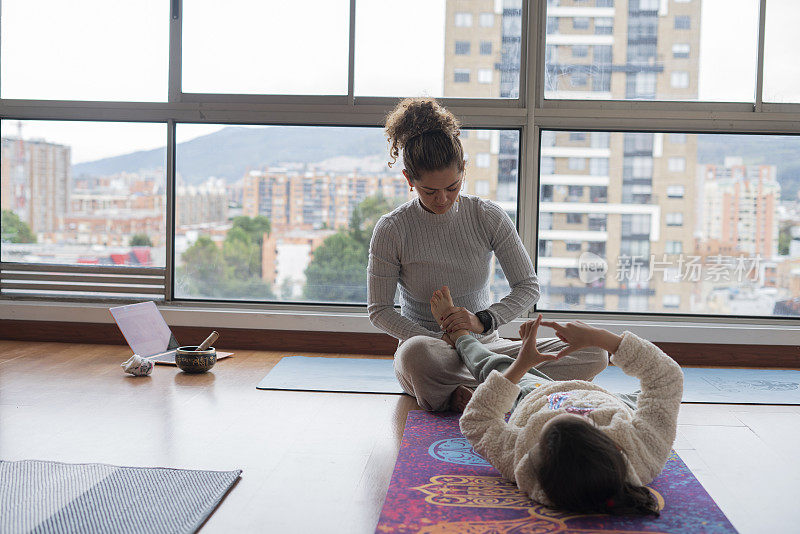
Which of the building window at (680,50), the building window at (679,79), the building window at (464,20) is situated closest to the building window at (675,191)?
the building window at (679,79)

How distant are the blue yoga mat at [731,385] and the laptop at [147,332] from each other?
1.86 meters

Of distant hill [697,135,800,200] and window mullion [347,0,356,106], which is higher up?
window mullion [347,0,356,106]

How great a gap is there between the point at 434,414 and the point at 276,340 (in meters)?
1.57

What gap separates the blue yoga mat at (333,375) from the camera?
10.3ft

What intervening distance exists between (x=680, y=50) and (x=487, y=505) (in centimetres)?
305

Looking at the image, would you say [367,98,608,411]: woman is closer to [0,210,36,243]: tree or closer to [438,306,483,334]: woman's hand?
[438,306,483,334]: woman's hand

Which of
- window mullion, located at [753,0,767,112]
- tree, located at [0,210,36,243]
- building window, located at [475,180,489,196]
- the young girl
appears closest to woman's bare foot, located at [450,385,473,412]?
the young girl

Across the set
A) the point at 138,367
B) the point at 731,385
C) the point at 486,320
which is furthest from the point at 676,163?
the point at 138,367

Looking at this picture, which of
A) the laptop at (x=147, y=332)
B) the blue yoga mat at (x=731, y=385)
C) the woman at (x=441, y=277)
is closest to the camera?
the woman at (x=441, y=277)

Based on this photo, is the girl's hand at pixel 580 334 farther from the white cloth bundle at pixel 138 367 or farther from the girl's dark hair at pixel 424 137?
the white cloth bundle at pixel 138 367

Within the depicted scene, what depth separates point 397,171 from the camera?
4176 mm

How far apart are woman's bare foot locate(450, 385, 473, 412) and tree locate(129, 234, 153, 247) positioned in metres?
2.31

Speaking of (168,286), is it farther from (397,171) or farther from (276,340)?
(397,171)

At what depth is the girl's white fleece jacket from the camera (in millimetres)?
1779
